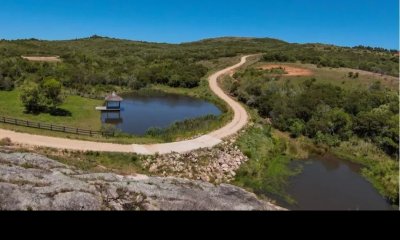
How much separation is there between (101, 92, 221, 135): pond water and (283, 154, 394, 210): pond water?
15274mm

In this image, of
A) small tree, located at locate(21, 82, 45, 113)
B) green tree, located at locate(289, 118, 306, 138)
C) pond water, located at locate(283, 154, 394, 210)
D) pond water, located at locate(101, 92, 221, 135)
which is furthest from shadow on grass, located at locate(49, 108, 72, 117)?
pond water, located at locate(283, 154, 394, 210)

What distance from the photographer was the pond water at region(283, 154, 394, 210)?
78.2 ft

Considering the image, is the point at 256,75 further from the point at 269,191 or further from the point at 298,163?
the point at 269,191

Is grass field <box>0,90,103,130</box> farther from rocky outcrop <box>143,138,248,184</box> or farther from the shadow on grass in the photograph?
rocky outcrop <box>143,138,248,184</box>

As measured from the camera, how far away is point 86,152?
85.8ft

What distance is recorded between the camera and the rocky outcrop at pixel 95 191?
16.1 meters

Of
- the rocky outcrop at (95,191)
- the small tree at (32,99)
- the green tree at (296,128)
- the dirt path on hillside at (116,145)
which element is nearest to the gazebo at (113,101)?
the small tree at (32,99)

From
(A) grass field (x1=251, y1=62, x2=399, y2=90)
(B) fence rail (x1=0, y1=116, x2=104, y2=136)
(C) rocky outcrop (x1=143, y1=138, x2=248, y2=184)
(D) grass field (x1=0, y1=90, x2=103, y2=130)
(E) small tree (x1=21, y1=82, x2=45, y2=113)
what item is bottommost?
(C) rocky outcrop (x1=143, y1=138, x2=248, y2=184)

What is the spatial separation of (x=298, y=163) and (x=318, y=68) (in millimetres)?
47615

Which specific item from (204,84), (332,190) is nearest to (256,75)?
(204,84)

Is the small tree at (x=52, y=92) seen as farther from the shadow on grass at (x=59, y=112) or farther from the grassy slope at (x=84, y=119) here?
the grassy slope at (x=84, y=119)

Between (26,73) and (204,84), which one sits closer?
(26,73)

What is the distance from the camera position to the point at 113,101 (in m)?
45.2
